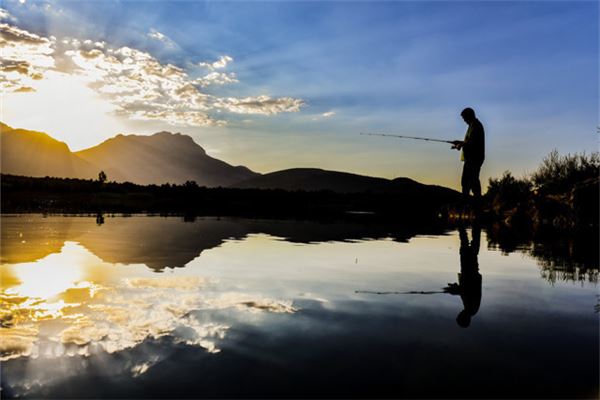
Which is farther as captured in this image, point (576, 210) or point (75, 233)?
point (576, 210)

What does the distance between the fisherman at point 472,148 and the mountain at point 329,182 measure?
105 meters

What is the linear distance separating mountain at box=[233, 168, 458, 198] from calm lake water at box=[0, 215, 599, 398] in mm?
113865

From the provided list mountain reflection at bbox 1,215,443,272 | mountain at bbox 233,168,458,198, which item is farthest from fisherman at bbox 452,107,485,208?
mountain at bbox 233,168,458,198

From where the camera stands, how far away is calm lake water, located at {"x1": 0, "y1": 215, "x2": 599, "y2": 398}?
302 centimetres

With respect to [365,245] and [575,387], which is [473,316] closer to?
[575,387]

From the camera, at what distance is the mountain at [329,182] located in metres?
126

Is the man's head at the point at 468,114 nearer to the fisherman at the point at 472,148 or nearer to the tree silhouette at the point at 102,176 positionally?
the fisherman at the point at 472,148

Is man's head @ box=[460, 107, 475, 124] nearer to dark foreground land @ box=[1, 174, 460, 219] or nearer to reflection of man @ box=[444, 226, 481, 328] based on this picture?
reflection of man @ box=[444, 226, 481, 328]

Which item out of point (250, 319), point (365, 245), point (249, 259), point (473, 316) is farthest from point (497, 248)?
point (250, 319)

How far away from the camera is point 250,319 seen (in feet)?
14.7

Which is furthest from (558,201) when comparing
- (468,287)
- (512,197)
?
(468,287)

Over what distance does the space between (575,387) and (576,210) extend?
19035mm

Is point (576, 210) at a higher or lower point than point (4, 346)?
higher

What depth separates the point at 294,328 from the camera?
4.22 meters
